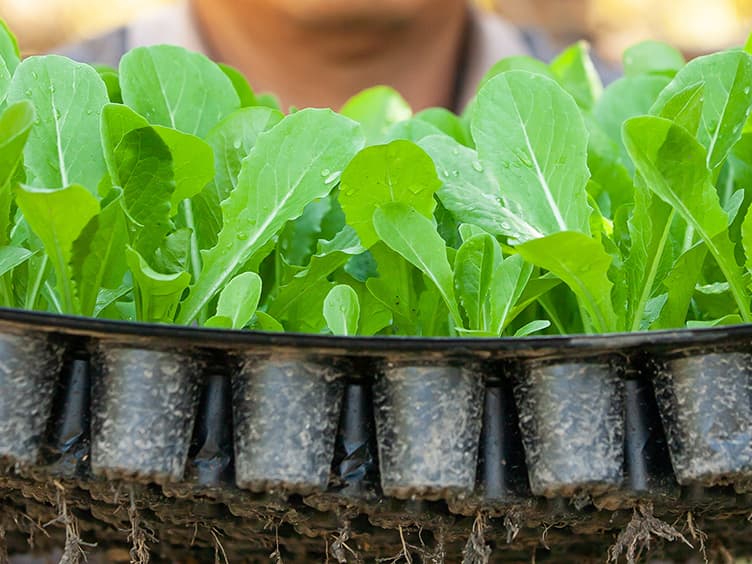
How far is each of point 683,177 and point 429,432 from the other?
12 centimetres

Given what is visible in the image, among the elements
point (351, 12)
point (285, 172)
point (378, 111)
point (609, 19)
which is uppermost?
point (609, 19)

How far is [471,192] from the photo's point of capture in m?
0.33

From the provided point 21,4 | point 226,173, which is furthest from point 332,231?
point 21,4

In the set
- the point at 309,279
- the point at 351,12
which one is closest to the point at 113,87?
the point at 309,279

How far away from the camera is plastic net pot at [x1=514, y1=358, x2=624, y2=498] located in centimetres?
26

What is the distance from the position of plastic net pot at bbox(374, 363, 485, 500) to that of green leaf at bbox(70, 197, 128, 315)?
0.32 feet

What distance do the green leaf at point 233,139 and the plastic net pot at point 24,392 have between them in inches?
4.6

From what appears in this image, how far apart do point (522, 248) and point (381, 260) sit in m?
0.07

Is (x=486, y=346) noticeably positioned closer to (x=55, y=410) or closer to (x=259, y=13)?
(x=55, y=410)

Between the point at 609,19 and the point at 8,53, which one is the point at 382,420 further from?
the point at 609,19

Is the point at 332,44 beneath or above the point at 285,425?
above

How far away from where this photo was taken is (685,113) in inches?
12.0

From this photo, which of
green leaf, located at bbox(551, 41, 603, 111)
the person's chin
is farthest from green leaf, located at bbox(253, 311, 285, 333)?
the person's chin

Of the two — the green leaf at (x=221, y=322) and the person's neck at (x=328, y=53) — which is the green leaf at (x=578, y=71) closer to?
the green leaf at (x=221, y=322)
